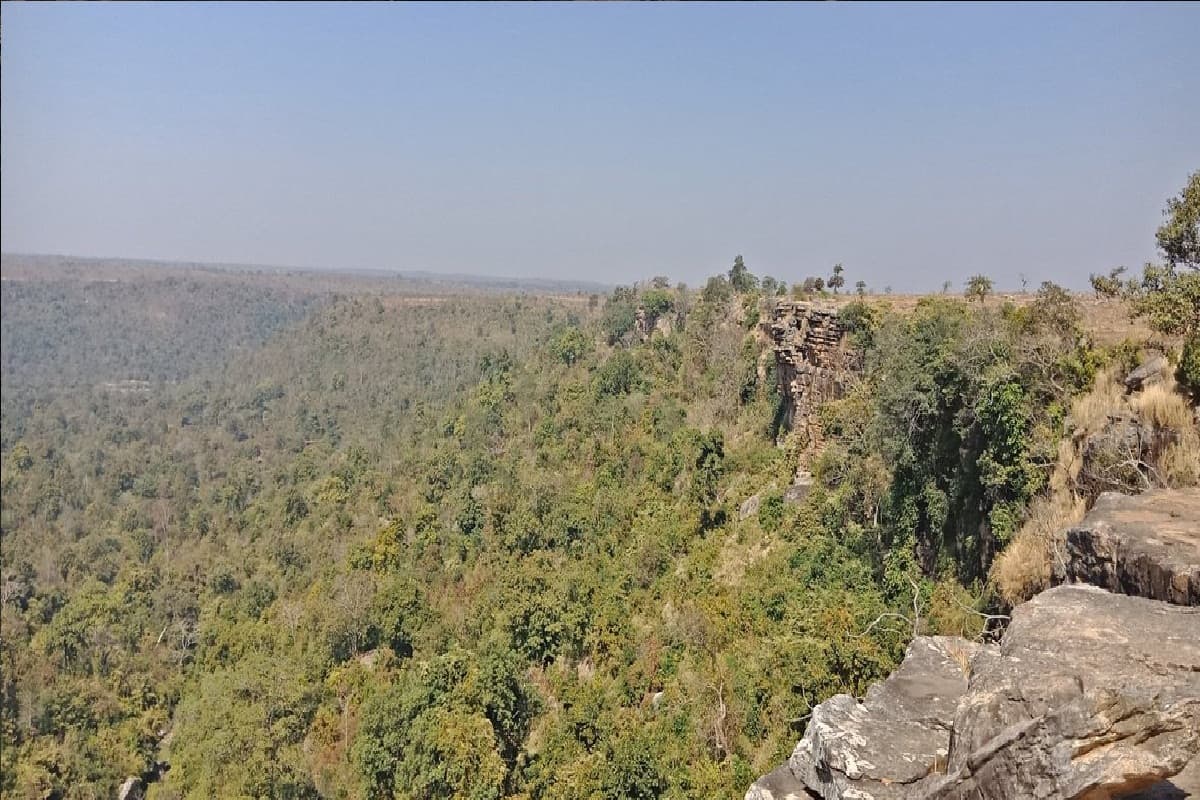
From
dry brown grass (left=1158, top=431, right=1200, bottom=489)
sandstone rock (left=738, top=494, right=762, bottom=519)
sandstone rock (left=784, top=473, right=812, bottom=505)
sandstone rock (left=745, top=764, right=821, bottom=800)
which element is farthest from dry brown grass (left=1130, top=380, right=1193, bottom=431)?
sandstone rock (left=738, top=494, right=762, bottom=519)

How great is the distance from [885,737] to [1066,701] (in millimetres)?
2664

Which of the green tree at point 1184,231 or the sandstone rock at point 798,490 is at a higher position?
the green tree at point 1184,231

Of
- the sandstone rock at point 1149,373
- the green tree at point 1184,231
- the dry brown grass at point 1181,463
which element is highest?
the green tree at point 1184,231

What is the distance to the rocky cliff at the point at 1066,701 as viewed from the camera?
5.31m

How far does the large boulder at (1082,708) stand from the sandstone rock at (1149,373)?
19.7ft

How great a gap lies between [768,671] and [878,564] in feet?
15.3

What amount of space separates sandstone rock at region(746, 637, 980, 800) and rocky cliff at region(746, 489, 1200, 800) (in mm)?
17

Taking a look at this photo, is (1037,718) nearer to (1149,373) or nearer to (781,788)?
(781,788)

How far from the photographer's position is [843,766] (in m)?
7.64

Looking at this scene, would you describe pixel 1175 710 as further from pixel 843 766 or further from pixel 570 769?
pixel 570 769

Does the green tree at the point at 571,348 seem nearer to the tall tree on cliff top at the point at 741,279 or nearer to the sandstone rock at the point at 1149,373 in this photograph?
the tall tree on cliff top at the point at 741,279

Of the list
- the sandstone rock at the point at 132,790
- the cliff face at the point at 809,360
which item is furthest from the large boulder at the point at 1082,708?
the sandstone rock at the point at 132,790

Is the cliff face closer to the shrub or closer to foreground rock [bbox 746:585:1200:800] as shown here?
the shrub

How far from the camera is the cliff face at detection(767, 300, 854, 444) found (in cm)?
2672
